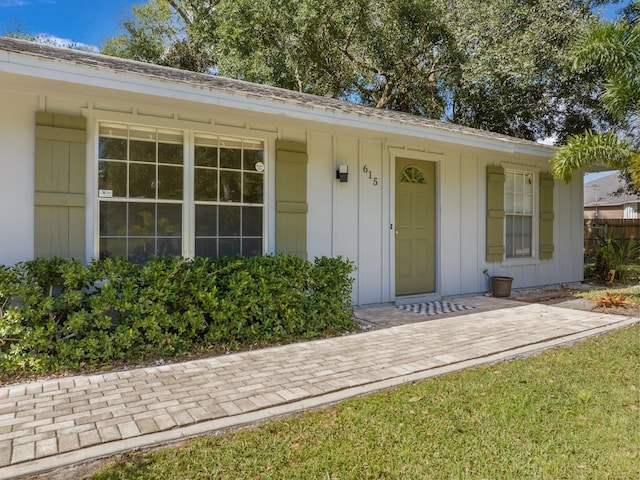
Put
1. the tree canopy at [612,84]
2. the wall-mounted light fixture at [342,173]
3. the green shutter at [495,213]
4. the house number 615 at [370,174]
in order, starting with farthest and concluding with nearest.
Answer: the green shutter at [495,213]
the tree canopy at [612,84]
the house number 615 at [370,174]
the wall-mounted light fixture at [342,173]

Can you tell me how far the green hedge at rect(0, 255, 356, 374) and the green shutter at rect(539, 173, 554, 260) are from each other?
5503 mm

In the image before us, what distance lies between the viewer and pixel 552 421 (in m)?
2.81

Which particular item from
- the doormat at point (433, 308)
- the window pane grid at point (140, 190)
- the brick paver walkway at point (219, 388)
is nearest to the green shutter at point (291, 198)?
the window pane grid at point (140, 190)

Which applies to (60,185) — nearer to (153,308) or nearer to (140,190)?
(140,190)

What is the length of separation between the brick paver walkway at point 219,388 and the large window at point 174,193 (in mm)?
1566

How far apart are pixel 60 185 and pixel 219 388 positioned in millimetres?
2619

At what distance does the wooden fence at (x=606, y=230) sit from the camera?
13.1 m

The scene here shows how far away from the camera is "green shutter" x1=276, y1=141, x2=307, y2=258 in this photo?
5590 millimetres

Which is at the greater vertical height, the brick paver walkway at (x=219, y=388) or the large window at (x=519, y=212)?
the large window at (x=519, y=212)

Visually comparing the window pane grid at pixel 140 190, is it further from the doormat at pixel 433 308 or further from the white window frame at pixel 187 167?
the doormat at pixel 433 308

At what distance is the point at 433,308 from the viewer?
A: 6.49 metres

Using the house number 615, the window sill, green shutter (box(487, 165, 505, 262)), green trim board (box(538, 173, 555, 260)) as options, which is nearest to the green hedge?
the house number 615

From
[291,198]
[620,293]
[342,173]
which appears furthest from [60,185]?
[620,293]

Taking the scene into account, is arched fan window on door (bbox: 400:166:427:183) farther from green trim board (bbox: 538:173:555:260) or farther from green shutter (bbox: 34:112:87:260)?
green shutter (bbox: 34:112:87:260)
